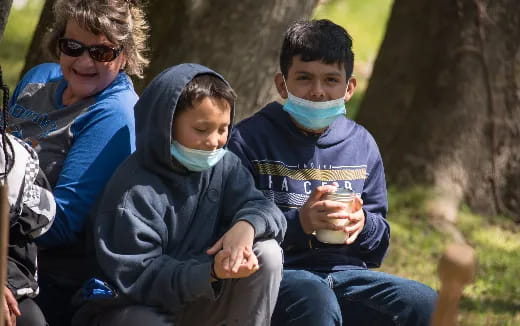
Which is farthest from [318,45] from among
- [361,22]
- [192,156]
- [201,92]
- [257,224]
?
[361,22]

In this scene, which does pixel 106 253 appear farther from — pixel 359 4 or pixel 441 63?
pixel 359 4

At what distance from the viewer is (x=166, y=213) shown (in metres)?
4.00

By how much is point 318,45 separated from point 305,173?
1.72 feet

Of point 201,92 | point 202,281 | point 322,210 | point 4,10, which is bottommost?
point 202,281

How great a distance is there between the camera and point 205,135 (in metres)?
3.96

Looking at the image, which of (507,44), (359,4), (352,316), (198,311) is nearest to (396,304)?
(352,316)

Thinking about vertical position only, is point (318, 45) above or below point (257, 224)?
above

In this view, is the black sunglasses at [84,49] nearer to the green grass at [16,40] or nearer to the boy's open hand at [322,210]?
the boy's open hand at [322,210]

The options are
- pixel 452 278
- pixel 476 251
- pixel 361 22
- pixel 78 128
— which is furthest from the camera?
pixel 361 22

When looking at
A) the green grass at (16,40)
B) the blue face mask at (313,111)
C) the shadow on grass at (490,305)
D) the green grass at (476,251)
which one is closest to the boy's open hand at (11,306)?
the blue face mask at (313,111)

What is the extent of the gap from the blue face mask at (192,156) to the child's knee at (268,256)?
1.15 ft

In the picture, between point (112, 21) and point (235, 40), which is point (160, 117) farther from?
point (235, 40)

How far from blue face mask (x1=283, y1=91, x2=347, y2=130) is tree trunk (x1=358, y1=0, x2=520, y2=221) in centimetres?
353

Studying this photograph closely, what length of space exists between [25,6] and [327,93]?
21.5 ft
